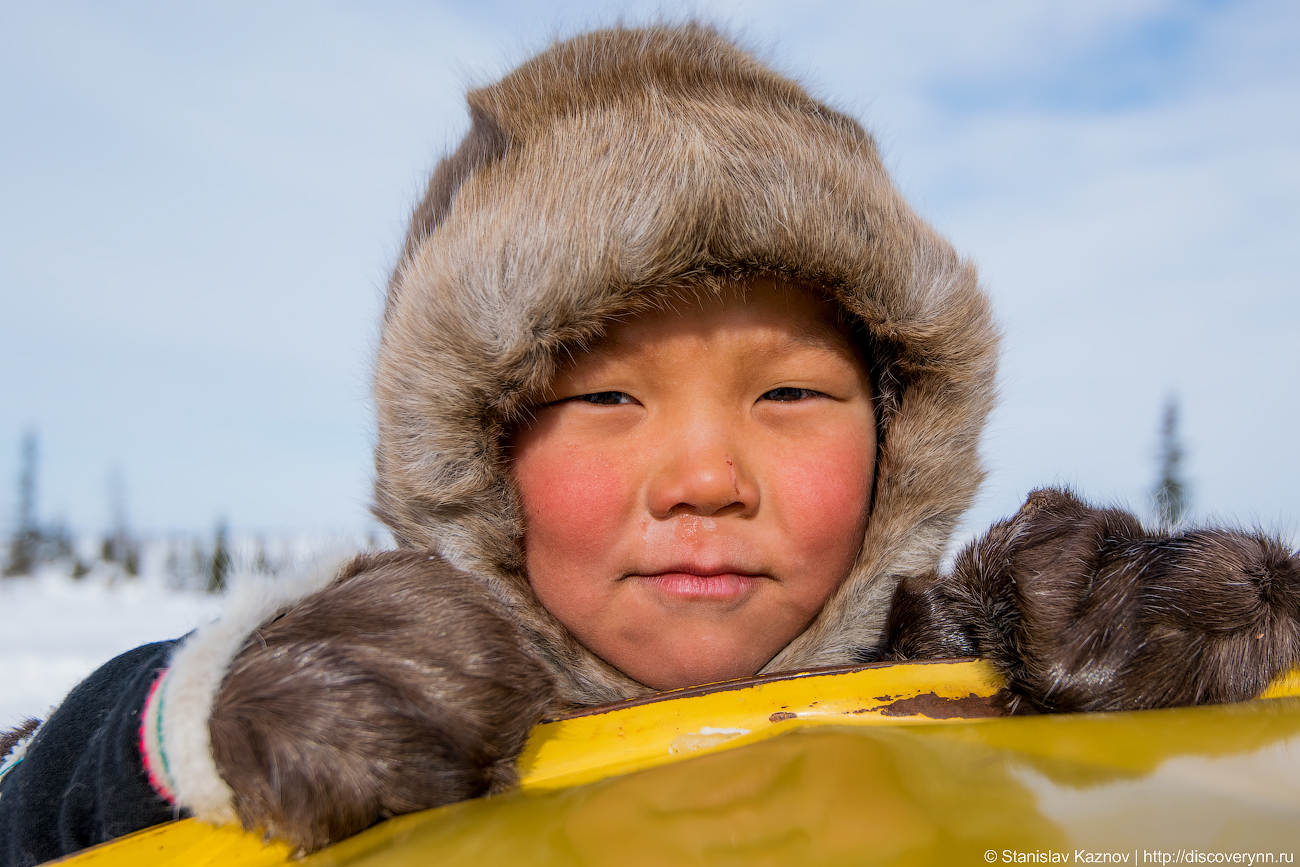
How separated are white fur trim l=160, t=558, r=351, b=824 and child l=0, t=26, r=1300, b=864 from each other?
39cm

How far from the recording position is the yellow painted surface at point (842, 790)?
26.7 inches

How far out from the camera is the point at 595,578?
1.60m

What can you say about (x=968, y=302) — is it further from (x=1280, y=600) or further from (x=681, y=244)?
(x=1280, y=600)

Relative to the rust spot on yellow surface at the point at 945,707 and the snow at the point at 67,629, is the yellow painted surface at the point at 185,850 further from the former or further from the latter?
the rust spot on yellow surface at the point at 945,707

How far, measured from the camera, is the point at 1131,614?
1.10 metres

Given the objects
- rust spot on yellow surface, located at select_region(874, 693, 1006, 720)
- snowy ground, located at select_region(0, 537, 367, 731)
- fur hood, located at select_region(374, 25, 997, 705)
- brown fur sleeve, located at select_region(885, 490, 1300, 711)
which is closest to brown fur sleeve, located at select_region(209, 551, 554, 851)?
snowy ground, located at select_region(0, 537, 367, 731)

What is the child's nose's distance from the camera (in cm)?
150

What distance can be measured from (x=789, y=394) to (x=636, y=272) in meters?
0.44

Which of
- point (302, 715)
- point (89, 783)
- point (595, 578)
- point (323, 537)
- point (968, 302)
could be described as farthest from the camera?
point (968, 302)

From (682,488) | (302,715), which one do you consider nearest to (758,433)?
(682,488)

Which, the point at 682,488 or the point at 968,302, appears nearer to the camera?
the point at 682,488

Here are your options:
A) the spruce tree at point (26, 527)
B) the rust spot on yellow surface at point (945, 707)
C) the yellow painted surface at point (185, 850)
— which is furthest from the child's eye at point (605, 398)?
the spruce tree at point (26, 527)

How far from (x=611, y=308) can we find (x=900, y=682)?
2.76 feet

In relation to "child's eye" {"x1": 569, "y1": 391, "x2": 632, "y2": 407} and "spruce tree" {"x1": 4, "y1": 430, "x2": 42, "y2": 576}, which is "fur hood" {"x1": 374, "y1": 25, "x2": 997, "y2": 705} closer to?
"child's eye" {"x1": 569, "y1": 391, "x2": 632, "y2": 407}
